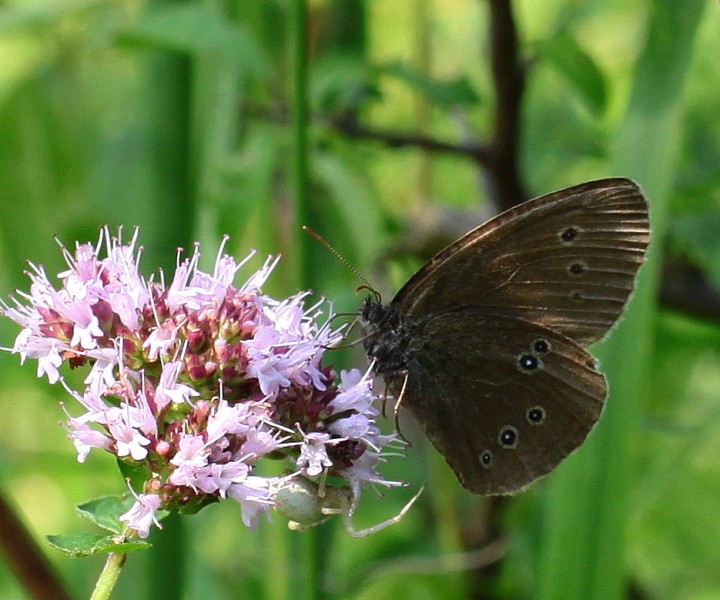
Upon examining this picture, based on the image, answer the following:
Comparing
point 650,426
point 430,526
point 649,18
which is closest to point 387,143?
point 649,18

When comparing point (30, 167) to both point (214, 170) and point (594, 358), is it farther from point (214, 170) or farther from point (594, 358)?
point (594, 358)

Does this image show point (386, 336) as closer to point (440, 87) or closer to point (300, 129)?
point (300, 129)

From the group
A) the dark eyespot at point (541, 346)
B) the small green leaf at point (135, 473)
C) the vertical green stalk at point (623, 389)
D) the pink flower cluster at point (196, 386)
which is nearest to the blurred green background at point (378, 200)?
the vertical green stalk at point (623, 389)

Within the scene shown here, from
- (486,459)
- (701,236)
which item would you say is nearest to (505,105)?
(701,236)

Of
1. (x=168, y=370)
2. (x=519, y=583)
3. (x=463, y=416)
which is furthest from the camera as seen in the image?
(x=519, y=583)

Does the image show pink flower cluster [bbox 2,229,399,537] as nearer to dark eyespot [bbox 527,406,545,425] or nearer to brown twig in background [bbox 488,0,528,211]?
dark eyespot [bbox 527,406,545,425]

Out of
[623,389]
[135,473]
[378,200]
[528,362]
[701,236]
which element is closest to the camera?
[135,473]

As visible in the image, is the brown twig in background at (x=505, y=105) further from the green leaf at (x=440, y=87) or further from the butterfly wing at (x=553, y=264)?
the butterfly wing at (x=553, y=264)
